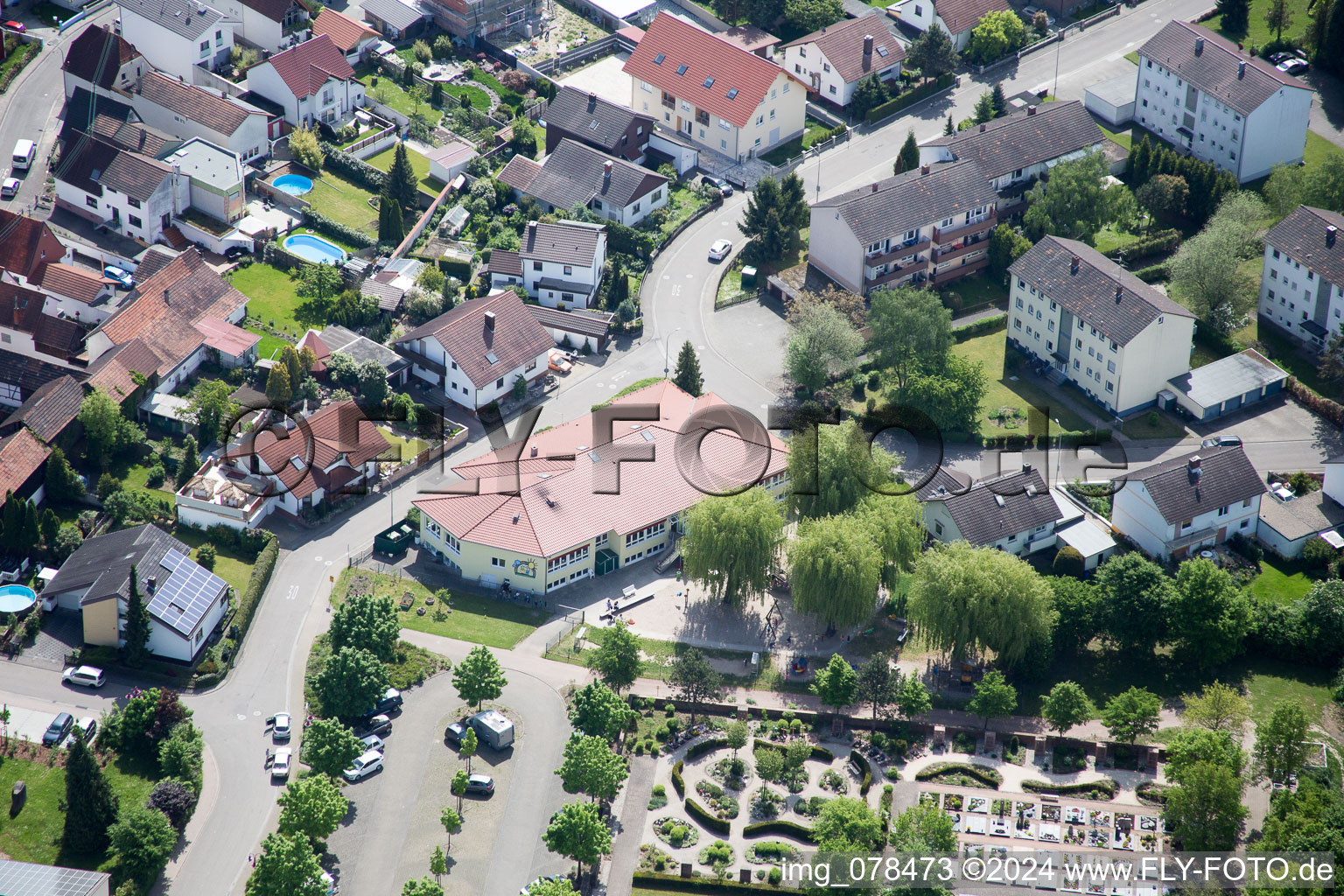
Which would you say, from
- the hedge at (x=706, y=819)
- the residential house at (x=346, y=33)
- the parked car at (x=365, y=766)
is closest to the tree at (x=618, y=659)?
the hedge at (x=706, y=819)

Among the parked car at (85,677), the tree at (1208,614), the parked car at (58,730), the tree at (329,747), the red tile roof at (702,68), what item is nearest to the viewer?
the tree at (329,747)

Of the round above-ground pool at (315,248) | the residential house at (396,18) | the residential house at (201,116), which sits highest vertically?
the residential house at (201,116)

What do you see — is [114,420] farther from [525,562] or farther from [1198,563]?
[1198,563]

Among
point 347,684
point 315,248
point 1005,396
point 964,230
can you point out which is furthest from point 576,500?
point 964,230

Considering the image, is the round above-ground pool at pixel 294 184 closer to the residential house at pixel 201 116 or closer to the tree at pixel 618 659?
the residential house at pixel 201 116

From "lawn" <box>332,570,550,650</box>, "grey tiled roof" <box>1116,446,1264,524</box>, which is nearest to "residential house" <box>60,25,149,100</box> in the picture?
"lawn" <box>332,570,550,650</box>

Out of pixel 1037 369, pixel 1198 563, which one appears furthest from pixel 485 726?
pixel 1037 369

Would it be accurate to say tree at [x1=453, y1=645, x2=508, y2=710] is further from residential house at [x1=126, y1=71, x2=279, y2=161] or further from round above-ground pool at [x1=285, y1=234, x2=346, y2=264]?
residential house at [x1=126, y1=71, x2=279, y2=161]
